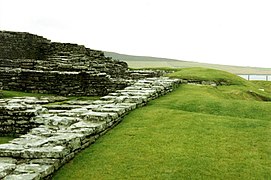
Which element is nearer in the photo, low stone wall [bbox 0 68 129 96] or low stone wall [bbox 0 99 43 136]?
low stone wall [bbox 0 99 43 136]

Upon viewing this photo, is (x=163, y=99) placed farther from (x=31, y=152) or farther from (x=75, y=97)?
(x=31, y=152)

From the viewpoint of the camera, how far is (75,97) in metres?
17.0

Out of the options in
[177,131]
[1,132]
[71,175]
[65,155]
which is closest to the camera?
[71,175]

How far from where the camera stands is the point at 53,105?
42.8 ft

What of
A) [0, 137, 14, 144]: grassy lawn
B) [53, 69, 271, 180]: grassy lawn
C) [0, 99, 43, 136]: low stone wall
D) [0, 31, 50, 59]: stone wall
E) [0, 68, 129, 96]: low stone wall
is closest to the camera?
[53, 69, 271, 180]: grassy lawn

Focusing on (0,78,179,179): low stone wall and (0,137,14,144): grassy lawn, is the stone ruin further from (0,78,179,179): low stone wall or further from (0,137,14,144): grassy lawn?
(0,137,14,144): grassy lawn

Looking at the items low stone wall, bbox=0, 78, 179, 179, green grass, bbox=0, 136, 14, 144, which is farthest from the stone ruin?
green grass, bbox=0, 136, 14, 144

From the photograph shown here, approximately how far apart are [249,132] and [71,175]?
504 cm

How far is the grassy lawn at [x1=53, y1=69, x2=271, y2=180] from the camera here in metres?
7.20

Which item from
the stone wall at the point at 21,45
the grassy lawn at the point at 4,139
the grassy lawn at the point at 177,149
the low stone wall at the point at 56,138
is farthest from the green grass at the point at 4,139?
the stone wall at the point at 21,45

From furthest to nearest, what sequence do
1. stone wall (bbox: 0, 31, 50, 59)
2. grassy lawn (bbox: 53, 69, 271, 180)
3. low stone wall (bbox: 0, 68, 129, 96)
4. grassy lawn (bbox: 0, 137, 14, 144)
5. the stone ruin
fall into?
stone wall (bbox: 0, 31, 50, 59) → low stone wall (bbox: 0, 68, 129, 96) → grassy lawn (bbox: 0, 137, 14, 144) → the stone ruin → grassy lawn (bbox: 53, 69, 271, 180)

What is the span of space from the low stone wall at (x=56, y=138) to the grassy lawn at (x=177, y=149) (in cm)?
25

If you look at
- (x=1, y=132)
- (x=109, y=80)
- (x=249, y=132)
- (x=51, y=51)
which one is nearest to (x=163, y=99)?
(x=109, y=80)

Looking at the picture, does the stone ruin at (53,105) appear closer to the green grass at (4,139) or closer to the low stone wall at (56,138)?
the low stone wall at (56,138)
